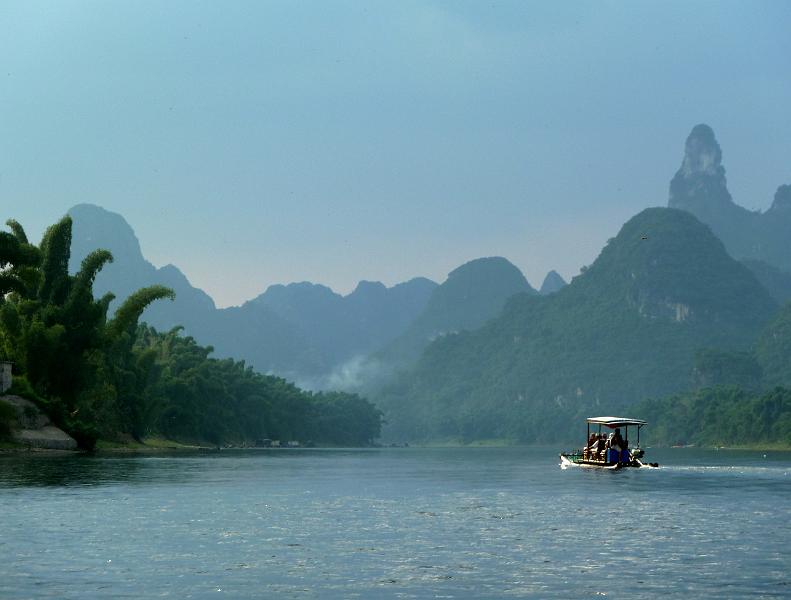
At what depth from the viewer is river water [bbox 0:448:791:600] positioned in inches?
1000

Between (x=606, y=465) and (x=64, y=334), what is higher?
(x=64, y=334)

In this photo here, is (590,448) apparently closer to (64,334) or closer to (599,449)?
(599,449)

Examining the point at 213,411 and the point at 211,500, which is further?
the point at 213,411

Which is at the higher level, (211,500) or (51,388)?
(51,388)

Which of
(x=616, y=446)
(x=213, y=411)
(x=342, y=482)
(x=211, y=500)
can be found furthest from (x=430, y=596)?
(x=213, y=411)

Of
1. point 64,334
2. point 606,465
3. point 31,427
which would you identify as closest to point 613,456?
point 606,465

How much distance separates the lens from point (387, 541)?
34031 millimetres

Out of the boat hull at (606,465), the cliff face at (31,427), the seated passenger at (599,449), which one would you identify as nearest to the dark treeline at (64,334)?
the cliff face at (31,427)

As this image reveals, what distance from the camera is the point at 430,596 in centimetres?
2409

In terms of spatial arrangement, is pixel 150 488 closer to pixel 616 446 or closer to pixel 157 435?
pixel 616 446

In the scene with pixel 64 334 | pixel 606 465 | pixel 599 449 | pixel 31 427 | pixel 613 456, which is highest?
pixel 64 334

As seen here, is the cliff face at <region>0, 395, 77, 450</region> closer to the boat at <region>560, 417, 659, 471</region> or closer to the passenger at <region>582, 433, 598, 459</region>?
the boat at <region>560, 417, 659, 471</region>

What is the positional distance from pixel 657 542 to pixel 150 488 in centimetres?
3050

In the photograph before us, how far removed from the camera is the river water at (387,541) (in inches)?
1000
